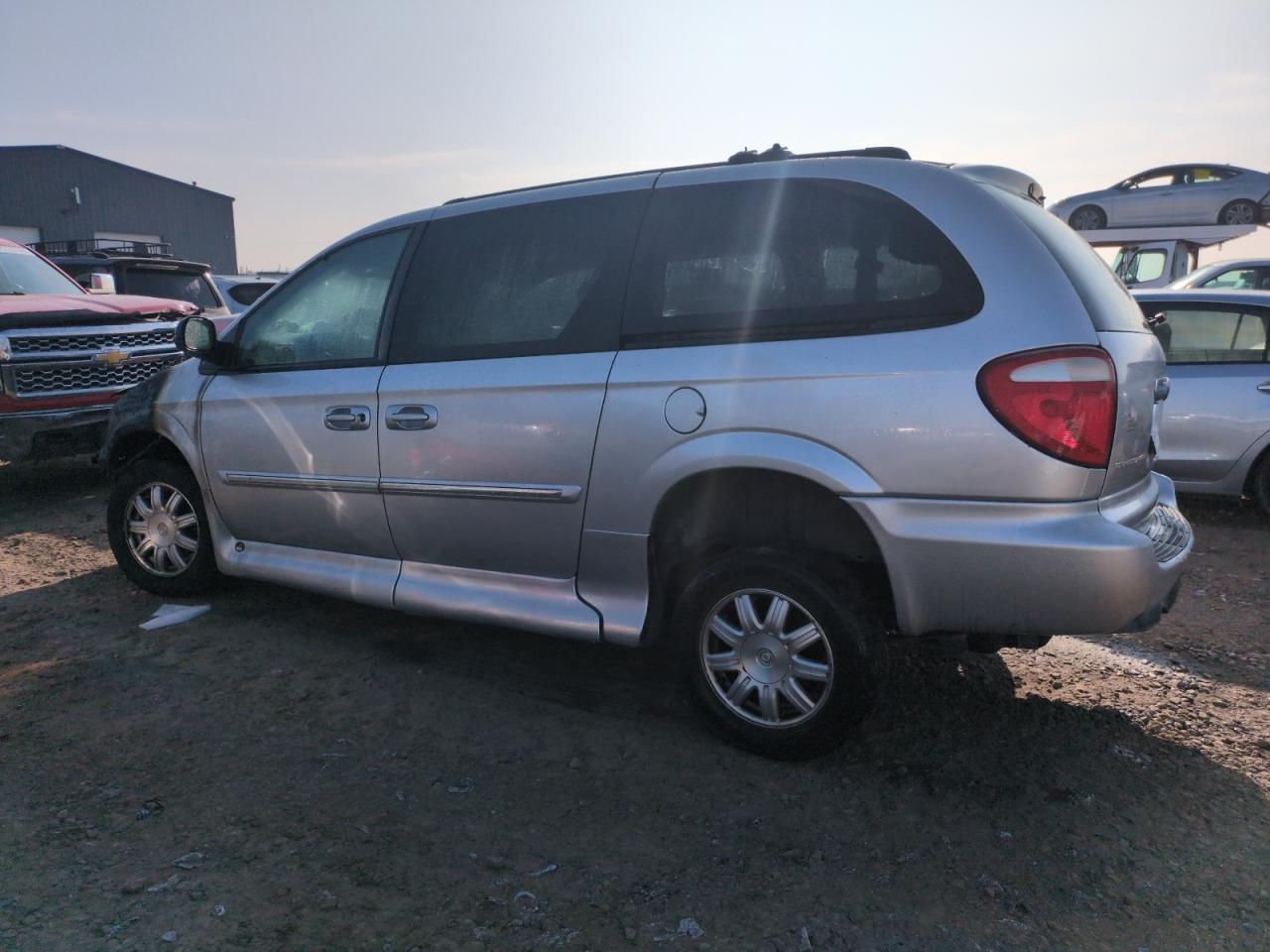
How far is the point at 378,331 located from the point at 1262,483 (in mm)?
5566

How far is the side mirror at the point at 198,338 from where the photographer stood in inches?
164

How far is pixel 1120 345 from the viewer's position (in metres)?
2.57

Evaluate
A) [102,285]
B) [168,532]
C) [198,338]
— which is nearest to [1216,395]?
[198,338]

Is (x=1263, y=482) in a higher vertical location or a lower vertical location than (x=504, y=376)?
lower

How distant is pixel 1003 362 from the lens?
2482 millimetres

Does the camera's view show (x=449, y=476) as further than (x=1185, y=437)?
No

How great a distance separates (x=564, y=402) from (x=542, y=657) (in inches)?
52.1

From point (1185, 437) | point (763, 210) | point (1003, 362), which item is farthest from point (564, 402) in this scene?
point (1185, 437)

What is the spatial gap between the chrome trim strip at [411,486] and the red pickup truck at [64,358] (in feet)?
10.4

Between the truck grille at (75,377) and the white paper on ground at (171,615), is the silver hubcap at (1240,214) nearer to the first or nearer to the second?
the truck grille at (75,377)

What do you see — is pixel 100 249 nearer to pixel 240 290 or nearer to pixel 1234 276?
pixel 240 290

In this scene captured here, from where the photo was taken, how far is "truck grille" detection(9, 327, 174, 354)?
6.57 meters

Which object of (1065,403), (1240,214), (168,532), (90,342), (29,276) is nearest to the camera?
(1065,403)

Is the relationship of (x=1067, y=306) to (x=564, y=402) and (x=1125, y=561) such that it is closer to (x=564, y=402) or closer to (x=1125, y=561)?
(x=1125, y=561)
